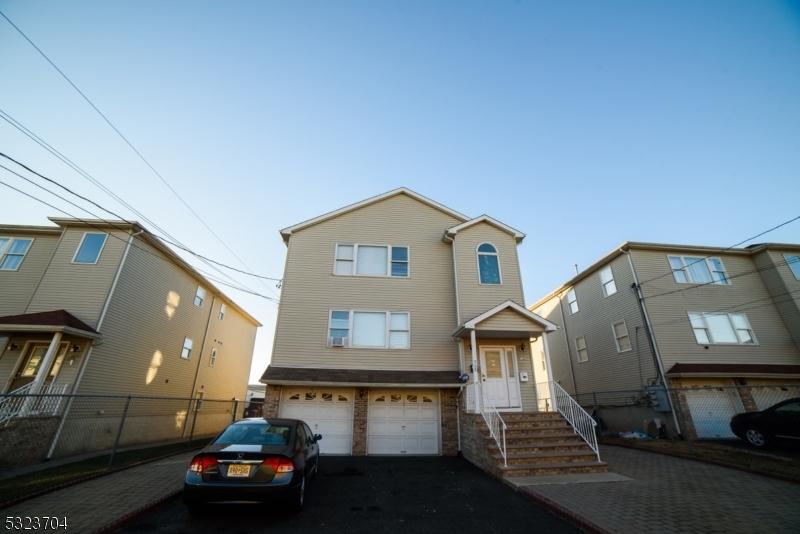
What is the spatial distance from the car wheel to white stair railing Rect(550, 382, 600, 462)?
5594 millimetres

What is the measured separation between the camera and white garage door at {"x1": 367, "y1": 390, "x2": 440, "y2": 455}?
11.9 m

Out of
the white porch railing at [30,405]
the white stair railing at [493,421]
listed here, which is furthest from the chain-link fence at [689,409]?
the white porch railing at [30,405]

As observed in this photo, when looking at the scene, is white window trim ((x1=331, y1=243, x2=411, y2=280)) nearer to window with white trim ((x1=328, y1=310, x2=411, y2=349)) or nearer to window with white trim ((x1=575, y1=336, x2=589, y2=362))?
window with white trim ((x1=328, y1=310, x2=411, y2=349))

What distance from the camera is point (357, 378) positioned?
11.8m

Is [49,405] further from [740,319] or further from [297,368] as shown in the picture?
[740,319]

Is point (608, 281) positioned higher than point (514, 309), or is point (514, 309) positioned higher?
point (608, 281)

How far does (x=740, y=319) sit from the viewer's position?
1620 cm

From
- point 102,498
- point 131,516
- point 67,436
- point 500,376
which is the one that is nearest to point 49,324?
point 67,436

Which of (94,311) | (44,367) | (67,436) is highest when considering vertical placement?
(94,311)

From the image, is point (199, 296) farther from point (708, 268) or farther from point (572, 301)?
point (708, 268)

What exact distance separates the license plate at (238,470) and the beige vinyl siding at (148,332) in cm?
1115

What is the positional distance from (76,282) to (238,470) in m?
13.1

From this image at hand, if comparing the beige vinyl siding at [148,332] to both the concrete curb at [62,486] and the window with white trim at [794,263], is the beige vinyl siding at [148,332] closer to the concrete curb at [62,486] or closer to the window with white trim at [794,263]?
the concrete curb at [62,486]

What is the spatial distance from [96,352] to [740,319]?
27.9 meters
